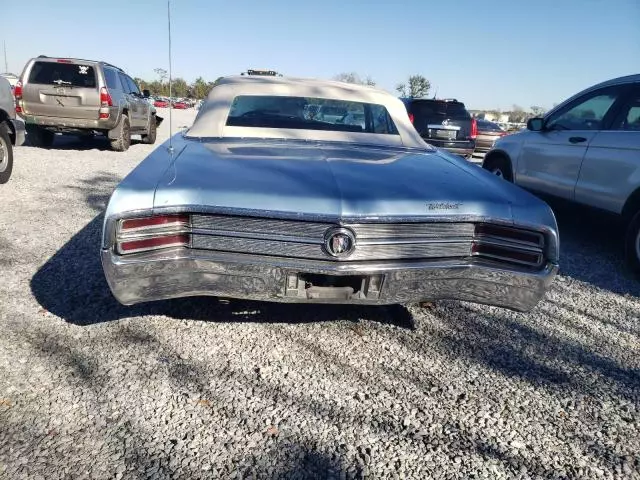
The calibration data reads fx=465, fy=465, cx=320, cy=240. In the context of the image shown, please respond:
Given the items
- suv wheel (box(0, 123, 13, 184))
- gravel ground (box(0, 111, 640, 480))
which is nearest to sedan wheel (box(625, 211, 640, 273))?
gravel ground (box(0, 111, 640, 480))

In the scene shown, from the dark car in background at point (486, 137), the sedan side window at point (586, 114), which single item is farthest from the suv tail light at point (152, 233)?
the dark car in background at point (486, 137)

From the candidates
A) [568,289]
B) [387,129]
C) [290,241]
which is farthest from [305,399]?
[568,289]

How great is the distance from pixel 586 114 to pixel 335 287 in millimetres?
4128

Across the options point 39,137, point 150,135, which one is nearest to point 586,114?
point 39,137

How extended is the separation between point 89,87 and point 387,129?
7835 millimetres

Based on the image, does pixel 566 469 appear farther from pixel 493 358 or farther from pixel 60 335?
pixel 60 335

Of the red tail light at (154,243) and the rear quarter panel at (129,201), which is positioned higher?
the rear quarter panel at (129,201)

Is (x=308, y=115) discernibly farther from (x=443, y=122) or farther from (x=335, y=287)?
(x=443, y=122)

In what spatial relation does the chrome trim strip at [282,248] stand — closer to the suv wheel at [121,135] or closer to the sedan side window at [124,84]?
the suv wheel at [121,135]

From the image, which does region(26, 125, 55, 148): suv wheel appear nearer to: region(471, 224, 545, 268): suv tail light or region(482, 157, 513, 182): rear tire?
region(482, 157, 513, 182): rear tire

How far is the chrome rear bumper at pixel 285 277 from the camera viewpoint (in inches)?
81.1

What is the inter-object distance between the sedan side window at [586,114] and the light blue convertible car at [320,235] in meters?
2.99

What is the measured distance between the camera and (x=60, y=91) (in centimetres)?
894

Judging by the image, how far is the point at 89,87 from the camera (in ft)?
29.9
